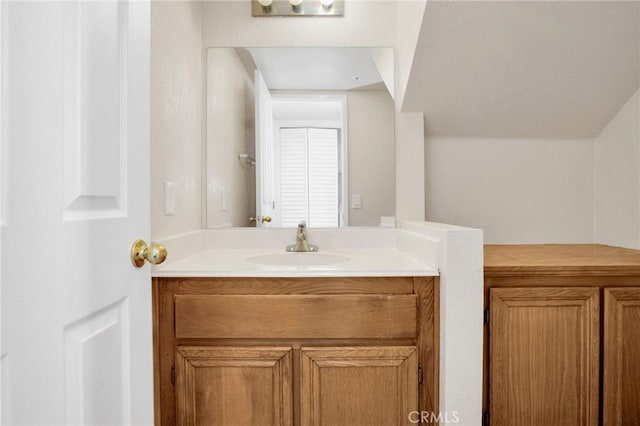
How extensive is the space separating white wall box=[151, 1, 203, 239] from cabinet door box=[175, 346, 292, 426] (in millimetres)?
438

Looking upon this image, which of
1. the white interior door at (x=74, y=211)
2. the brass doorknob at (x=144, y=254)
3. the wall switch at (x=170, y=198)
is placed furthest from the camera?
the wall switch at (x=170, y=198)

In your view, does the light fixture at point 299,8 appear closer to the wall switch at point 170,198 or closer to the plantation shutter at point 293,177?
the plantation shutter at point 293,177

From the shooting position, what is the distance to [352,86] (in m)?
1.82

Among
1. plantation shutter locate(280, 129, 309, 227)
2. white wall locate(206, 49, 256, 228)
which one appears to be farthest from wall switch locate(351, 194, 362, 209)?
white wall locate(206, 49, 256, 228)

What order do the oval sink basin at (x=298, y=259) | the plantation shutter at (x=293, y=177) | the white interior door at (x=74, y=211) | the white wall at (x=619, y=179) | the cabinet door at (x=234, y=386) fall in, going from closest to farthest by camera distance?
the white interior door at (x=74, y=211)
the cabinet door at (x=234, y=386)
the oval sink basin at (x=298, y=259)
the white wall at (x=619, y=179)
the plantation shutter at (x=293, y=177)

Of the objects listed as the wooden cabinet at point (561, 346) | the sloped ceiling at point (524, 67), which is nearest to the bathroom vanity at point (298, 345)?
the wooden cabinet at point (561, 346)

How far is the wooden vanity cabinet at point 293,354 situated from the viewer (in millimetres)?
1193

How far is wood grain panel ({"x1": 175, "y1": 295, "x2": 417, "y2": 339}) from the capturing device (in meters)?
1.20

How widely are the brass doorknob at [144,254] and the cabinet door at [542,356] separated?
3.39 ft

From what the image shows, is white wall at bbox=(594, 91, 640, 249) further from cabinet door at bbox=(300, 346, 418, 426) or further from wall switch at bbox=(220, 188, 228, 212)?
wall switch at bbox=(220, 188, 228, 212)

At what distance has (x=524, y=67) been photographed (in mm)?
1557

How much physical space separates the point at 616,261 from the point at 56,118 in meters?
1.67

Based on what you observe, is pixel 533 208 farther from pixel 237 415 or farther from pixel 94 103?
pixel 94 103

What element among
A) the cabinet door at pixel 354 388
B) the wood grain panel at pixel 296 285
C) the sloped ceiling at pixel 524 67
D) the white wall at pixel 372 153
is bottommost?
the cabinet door at pixel 354 388
